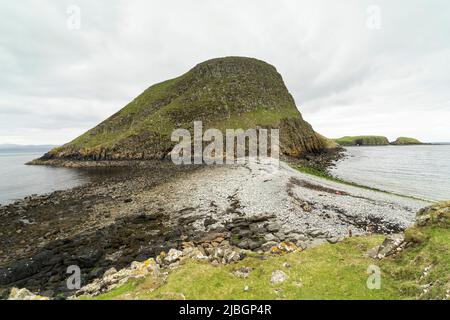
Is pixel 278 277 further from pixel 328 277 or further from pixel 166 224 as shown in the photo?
pixel 166 224

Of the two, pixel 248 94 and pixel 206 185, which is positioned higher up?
pixel 248 94

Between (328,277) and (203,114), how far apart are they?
10327 centimetres

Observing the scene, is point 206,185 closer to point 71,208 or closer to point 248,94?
point 71,208

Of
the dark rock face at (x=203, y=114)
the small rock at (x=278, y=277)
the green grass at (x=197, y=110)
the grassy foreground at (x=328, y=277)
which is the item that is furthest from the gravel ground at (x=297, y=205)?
the green grass at (x=197, y=110)

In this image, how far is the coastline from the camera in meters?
18.5

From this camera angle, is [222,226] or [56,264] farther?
[222,226]

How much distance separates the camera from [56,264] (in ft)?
60.5

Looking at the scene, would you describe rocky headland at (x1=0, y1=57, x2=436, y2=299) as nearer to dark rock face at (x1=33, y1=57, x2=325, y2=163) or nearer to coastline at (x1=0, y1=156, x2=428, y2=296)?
coastline at (x1=0, y1=156, x2=428, y2=296)

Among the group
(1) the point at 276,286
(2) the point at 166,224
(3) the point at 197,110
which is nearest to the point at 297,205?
(2) the point at 166,224

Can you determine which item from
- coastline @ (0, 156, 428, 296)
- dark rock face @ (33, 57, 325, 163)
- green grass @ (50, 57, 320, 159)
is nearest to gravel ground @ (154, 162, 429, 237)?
coastline @ (0, 156, 428, 296)
